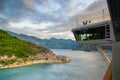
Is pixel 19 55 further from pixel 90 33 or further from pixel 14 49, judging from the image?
pixel 90 33

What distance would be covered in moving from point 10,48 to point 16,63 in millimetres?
22928

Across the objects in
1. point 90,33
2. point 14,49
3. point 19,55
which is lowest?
point 19,55

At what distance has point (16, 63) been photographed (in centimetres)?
14238

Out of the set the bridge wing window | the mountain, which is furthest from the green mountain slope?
the bridge wing window

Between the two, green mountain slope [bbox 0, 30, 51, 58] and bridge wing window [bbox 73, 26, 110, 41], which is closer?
bridge wing window [bbox 73, 26, 110, 41]

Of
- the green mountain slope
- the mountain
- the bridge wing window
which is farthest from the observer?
the green mountain slope

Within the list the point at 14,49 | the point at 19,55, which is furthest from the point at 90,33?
the point at 14,49

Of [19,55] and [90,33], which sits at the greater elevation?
[90,33]

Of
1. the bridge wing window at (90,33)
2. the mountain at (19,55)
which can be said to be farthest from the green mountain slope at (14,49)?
the bridge wing window at (90,33)

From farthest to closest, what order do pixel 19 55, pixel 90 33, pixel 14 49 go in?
pixel 14 49
pixel 19 55
pixel 90 33

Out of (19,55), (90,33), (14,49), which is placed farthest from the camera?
(14,49)

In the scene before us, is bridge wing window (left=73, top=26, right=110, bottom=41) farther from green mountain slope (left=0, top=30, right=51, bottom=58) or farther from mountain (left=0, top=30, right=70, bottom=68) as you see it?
green mountain slope (left=0, top=30, right=51, bottom=58)

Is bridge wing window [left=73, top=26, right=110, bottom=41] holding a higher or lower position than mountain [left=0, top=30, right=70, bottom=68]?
higher

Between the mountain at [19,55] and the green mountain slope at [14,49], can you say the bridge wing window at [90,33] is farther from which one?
the green mountain slope at [14,49]
